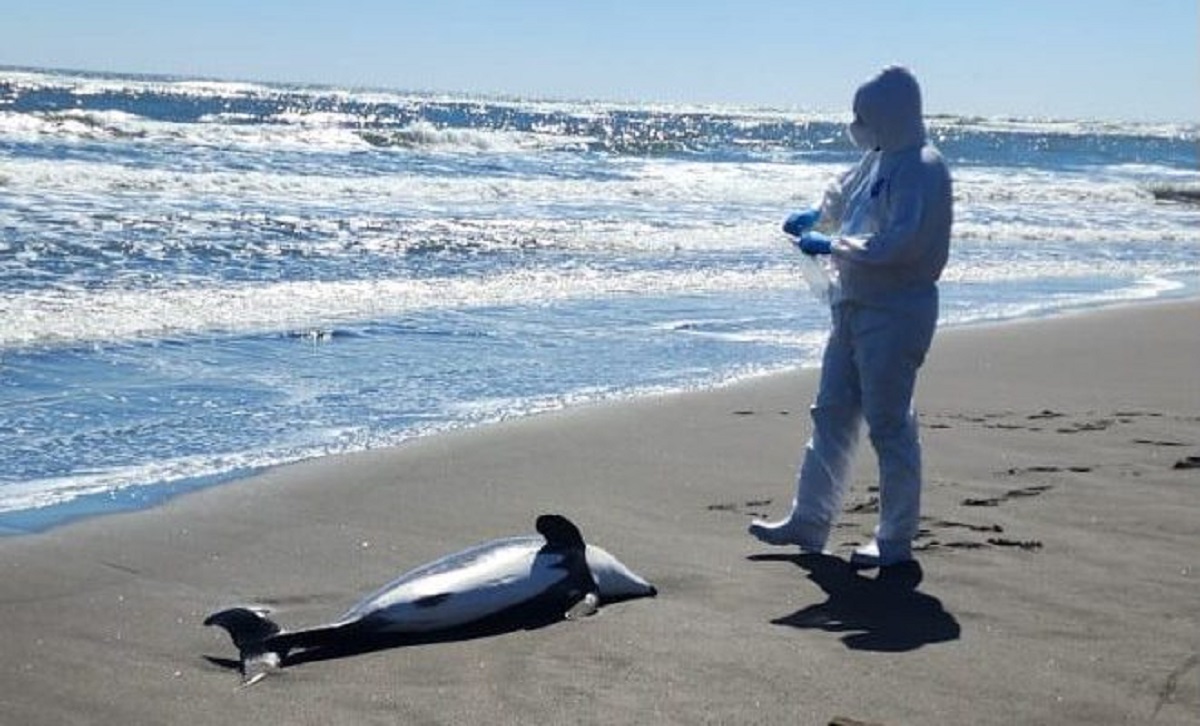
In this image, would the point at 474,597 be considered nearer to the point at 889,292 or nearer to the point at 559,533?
the point at 559,533

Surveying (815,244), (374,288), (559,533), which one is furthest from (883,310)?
(374,288)

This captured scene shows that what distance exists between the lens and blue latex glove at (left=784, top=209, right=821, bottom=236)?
597 centimetres

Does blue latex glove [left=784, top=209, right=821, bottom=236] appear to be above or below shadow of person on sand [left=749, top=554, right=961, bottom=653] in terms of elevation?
above

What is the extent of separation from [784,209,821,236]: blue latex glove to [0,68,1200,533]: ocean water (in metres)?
1.98

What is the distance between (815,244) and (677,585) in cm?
118

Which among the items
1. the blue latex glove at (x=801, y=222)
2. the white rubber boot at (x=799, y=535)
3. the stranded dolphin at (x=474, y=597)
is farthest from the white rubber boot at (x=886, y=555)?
the blue latex glove at (x=801, y=222)

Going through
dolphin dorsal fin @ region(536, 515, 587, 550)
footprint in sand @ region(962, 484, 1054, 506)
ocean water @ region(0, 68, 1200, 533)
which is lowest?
ocean water @ region(0, 68, 1200, 533)

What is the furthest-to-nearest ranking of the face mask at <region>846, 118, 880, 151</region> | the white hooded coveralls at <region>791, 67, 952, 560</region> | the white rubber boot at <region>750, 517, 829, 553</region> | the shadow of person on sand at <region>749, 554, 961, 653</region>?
the white rubber boot at <region>750, 517, 829, 553</region> < the face mask at <region>846, 118, 880, 151</region> < the white hooded coveralls at <region>791, 67, 952, 560</region> < the shadow of person on sand at <region>749, 554, 961, 653</region>

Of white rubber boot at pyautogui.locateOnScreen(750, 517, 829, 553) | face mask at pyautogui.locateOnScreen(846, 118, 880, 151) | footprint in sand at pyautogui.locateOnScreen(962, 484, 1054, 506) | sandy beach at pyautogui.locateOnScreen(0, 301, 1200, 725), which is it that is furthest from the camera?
footprint in sand at pyautogui.locateOnScreen(962, 484, 1054, 506)

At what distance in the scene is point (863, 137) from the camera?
18.3 feet

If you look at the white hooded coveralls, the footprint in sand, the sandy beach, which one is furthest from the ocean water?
the footprint in sand

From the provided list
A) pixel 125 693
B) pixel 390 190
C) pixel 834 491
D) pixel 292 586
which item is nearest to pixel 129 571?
pixel 292 586

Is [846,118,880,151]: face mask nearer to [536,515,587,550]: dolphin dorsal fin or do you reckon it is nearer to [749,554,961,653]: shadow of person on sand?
[749,554,961,653]: shadow of person on sand

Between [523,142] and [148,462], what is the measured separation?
1448 inches
